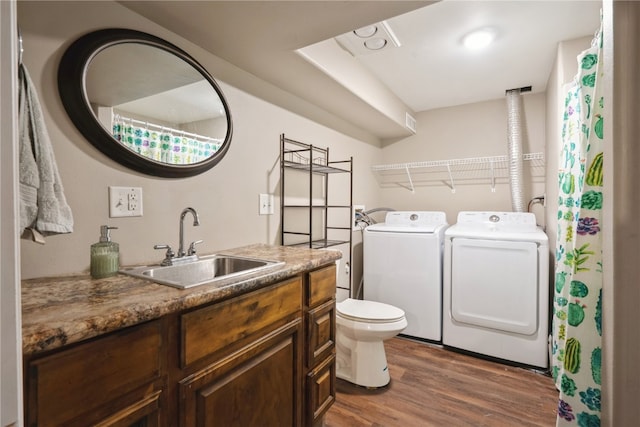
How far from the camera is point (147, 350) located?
786 millimetres

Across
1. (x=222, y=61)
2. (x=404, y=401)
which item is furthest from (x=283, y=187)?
(x=404, y=401)

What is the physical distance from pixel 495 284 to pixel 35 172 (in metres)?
2.67

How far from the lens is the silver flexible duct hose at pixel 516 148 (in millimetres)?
2688

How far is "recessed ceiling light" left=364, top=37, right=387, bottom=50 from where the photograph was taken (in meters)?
1.85

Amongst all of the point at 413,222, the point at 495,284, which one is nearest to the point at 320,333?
the point at 495,284

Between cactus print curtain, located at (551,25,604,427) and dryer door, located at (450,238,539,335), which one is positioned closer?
cactus print curtain, located at (551,25,604,427)

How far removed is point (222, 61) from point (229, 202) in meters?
0.77

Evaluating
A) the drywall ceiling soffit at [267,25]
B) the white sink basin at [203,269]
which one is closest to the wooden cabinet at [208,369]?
the white sink basin at [203,269]

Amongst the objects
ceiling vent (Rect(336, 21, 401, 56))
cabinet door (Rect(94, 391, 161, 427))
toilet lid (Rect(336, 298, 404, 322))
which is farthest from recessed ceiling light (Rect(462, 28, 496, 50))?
cabinet door (Rect(94, 391, 161, 427))

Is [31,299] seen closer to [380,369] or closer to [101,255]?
[101,255]

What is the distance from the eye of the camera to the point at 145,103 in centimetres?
130

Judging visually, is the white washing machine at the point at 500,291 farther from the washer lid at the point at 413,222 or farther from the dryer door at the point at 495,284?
the washer lid at the point at 413,222

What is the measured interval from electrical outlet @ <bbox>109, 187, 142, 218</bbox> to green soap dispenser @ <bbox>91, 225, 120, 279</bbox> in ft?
0.47

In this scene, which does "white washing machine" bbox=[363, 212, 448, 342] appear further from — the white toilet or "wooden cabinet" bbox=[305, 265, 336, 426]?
"wooden cabinet" bbox=[305, 265, 336, 426]
